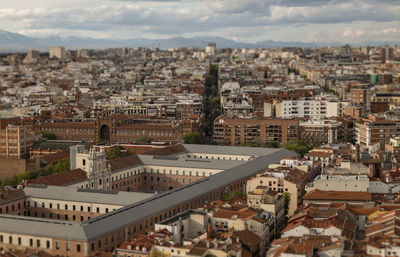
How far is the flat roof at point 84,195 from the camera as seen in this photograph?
47000 mm

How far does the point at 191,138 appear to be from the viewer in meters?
84.0

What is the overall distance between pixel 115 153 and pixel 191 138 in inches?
581

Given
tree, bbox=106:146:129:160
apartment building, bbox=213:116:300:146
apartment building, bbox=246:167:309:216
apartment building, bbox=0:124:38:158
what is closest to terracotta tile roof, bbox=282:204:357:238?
apartment building, bbox=246:167:309:216

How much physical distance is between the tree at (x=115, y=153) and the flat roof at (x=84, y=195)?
1938 cm

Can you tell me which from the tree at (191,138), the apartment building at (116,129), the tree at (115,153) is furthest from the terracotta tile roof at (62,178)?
the apartment building at (116,129)

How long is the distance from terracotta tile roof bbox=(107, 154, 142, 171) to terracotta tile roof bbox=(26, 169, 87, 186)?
3729 millimetres

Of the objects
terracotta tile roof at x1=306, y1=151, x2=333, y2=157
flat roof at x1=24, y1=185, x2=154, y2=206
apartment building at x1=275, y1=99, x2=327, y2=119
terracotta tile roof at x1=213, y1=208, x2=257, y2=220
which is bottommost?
terracotta tile roof at x1=213, y1=208, x2=257, y2=220

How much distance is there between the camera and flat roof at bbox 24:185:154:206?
47000mm

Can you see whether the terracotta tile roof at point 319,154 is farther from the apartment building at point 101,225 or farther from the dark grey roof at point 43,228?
the dark grey roof at point 43,228

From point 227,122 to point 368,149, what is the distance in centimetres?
2122

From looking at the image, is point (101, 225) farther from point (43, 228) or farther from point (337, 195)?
point (337, 195)

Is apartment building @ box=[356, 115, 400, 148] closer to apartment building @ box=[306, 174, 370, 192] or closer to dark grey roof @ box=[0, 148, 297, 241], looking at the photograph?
apartment building @ box=[306, 174, 370, 192]

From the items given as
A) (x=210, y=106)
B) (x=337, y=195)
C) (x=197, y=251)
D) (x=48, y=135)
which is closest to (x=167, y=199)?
(x=337, y=195)

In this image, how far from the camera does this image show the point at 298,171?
56.0m
